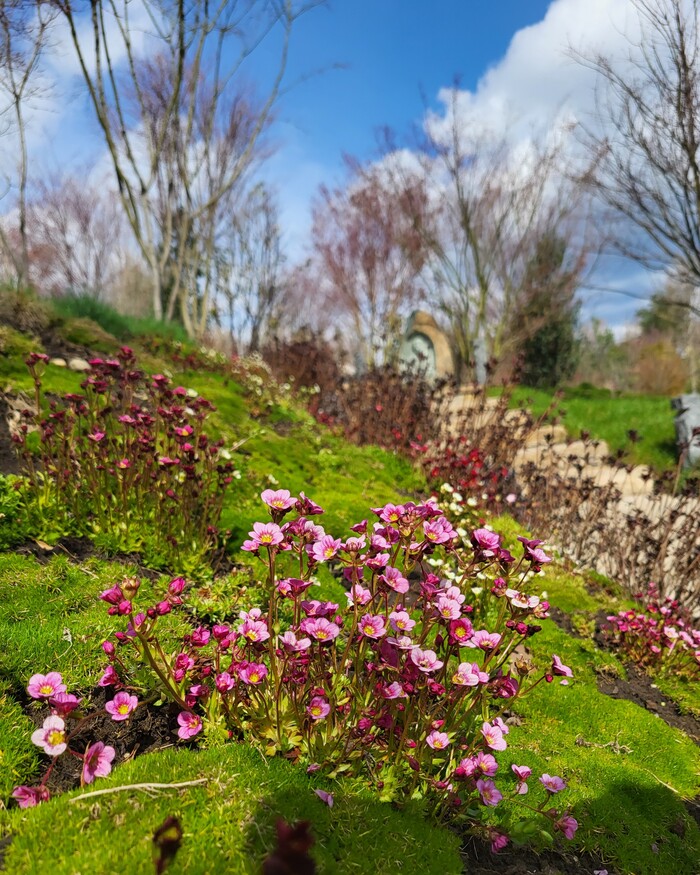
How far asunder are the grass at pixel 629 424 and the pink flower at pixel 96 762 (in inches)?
385

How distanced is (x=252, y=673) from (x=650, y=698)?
10.9ft

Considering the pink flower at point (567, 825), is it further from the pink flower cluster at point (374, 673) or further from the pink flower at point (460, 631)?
the pink flower at point (460, 631)

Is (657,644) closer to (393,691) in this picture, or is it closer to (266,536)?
(393,691)

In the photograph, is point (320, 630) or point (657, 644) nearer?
point (320, 630)

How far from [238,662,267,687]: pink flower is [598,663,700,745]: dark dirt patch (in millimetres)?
2817

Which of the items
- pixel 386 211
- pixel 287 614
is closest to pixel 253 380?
pixel 287 614

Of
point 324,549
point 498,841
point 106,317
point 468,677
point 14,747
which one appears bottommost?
point 498,841

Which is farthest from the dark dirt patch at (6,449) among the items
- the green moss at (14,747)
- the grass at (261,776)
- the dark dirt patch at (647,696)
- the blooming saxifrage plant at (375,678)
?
the dark dirt patch at (647,696)

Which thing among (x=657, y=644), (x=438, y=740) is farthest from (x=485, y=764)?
(x=657, y=644)

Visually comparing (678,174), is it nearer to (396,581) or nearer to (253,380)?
(253,380)

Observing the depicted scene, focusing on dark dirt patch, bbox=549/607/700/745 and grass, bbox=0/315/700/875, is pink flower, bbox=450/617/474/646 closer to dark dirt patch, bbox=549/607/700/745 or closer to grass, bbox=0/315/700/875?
grass, bbox=0/315/700/875

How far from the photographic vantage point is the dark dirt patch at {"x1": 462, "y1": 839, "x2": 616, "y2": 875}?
6.18 feet

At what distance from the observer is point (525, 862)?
77.2 inches

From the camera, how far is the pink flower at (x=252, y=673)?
1.79 m
